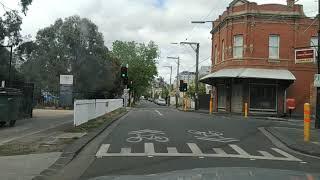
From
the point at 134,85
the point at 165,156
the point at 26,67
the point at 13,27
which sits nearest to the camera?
the point at 165,156

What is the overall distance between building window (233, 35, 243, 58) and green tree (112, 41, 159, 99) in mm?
51050

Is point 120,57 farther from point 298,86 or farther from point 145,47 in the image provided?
point 298,86

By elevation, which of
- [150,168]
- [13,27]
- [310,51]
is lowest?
[150,168]

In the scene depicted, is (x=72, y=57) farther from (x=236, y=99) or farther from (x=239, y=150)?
(x=239, y=150)

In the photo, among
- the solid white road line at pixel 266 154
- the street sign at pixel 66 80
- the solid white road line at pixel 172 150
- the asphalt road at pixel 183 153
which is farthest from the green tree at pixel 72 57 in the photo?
the solid white road line at pixel 266 154

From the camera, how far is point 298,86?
4772 centimetres

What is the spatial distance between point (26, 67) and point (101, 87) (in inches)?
385

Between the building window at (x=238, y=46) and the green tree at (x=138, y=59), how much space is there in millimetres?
51050

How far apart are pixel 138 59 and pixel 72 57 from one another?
38.4 metres

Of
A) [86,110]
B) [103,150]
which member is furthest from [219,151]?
[86,110]

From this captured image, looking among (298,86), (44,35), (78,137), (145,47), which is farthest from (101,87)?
(78,137)

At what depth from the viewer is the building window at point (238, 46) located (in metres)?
48.4

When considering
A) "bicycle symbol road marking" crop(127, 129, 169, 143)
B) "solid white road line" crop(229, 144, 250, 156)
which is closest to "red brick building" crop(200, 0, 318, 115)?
"bicycle symbol road marking" crop(127, 129, 169, 143)

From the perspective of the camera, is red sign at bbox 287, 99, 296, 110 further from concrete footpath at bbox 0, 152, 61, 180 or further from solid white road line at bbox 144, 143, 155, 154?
concrete footpath at bbox 0, 152, 61, 180
